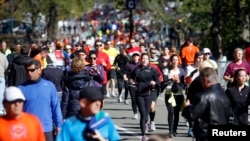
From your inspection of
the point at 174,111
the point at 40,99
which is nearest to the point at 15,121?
the point at 40,99

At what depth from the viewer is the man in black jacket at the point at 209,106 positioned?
11.1m

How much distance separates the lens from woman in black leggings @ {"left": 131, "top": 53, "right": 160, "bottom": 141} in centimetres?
1830

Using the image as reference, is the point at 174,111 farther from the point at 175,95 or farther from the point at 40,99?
the point at 40,99

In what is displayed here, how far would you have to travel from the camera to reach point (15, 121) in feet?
31.0

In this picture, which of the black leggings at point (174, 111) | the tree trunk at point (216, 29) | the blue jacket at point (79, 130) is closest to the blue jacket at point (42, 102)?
the blue jacket at point (79, 130)

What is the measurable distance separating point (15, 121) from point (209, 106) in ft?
8.68

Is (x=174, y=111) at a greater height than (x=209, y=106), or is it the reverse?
(x=209, y=106)

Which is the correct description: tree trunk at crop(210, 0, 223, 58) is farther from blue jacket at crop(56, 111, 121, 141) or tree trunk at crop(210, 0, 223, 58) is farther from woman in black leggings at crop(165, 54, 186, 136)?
blue jacket at crop(56, 111, 121, 141)

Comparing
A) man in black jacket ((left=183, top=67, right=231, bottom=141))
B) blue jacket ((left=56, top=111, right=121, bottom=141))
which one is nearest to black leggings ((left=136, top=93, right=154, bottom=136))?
man in black jacket ((left=183, top=67, right=231, bottom=141))

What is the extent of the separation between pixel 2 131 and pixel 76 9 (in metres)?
58.3

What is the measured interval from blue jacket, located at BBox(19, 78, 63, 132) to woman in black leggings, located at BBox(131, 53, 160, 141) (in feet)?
20.6

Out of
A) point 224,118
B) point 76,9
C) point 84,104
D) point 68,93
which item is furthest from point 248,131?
point 76,9

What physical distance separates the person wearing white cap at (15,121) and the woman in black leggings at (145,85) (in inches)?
343

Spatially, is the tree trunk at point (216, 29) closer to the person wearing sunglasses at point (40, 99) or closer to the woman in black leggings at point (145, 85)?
the woman in black leggings at point (145, 85)
